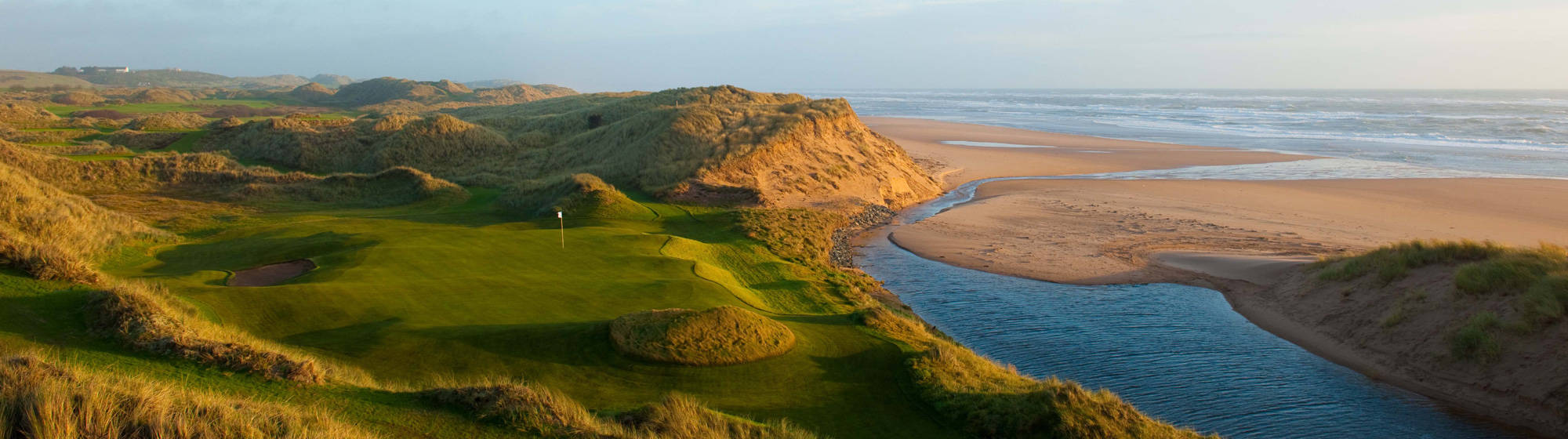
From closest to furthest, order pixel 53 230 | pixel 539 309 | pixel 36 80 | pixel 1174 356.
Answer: pixel 539 309 → pixel 53 230 → pixel 1174 356 → pixel 36 80

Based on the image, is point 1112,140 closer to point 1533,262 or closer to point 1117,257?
Result: point 1117,257

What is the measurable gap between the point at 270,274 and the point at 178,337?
7393mm

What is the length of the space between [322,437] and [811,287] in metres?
12.5

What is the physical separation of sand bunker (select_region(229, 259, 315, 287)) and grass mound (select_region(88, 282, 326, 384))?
4878 mm

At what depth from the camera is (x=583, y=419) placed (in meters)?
7.05

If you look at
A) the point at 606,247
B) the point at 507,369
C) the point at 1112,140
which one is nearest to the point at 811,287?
the point at 606,247

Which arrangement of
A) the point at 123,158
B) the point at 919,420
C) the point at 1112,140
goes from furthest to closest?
1. the point at 1112,140
2. the point at 123,158
3. the point at 919,420

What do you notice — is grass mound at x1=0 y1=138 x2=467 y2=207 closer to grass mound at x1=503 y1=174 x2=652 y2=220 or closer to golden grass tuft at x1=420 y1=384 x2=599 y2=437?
grass mound at x1=503 y1=174 x2=652 y2=220

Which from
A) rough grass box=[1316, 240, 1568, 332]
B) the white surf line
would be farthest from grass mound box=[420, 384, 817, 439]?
the white surf line

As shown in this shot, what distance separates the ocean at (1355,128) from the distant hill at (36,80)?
406 feet

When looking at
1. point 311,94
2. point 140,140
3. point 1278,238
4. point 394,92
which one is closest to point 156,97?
point 311,94

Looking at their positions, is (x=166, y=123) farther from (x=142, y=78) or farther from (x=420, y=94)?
(x=142, y=78)

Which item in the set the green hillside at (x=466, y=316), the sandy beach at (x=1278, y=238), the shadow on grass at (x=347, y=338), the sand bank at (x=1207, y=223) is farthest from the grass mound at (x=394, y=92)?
the shadow on grass at (x=347, y=338)

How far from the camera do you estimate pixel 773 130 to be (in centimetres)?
3275
